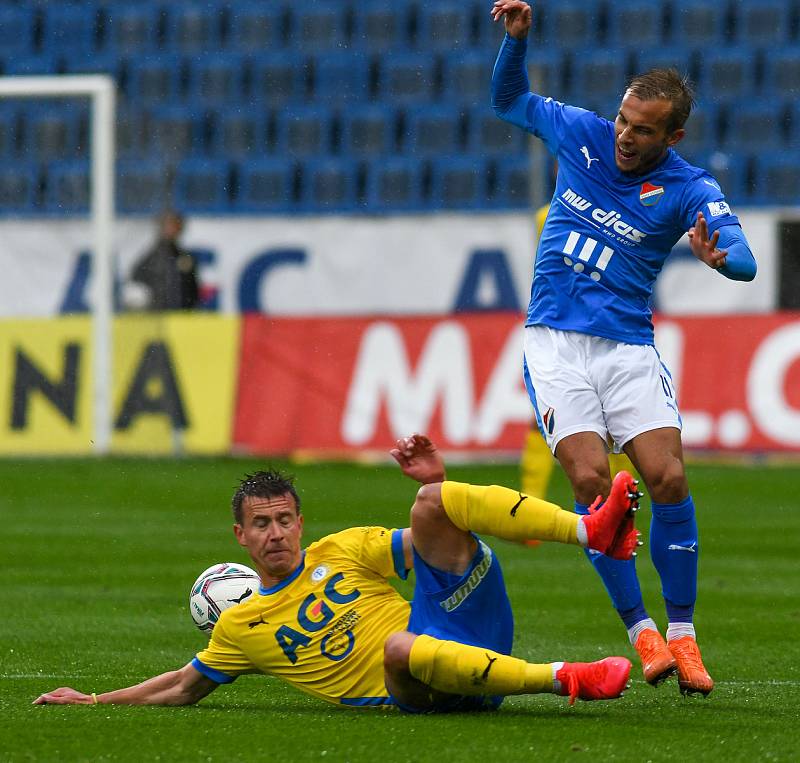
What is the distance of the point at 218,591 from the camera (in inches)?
236

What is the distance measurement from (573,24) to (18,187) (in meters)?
6.47

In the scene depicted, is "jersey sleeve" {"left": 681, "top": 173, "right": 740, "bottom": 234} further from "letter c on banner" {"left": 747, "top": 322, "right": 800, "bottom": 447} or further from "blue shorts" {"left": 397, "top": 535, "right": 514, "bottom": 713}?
"letter c on banner" {"left": 747, "top": 322, "right": 800, "bottom": 447}

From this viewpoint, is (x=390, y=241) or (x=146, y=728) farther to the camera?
(x=390, y=241)

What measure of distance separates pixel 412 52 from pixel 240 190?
2.66 m

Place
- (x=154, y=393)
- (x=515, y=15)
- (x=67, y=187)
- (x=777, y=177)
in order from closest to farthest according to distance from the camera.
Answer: (x=515, y=15) → (x=154, y=393) → (x=67, y=187) → (x=777, y=177)

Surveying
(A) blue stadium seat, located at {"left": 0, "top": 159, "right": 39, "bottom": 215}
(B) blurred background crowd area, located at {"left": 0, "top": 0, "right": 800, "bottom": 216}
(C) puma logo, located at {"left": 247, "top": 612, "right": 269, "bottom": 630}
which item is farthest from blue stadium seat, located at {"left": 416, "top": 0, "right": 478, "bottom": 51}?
(C) puma logo, located at {"left": 247, "top": 612, "right": 269, "bottom": 630}

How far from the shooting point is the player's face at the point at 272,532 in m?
5.20

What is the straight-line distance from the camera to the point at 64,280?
1569cm

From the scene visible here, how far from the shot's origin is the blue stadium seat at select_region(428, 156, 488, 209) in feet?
61.2

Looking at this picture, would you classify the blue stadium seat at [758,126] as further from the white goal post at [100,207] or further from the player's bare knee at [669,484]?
the player's bare knee at [669,484]

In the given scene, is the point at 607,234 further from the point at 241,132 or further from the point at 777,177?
the point at 241,132

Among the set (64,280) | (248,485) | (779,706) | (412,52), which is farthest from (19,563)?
(412,52)

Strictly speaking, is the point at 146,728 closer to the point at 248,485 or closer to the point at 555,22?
the point at 248,485

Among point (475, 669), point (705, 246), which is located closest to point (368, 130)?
point (705, 246)
